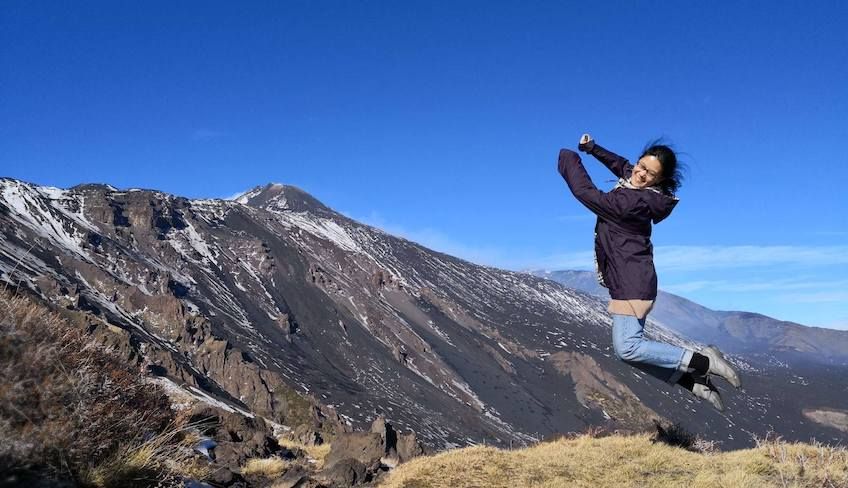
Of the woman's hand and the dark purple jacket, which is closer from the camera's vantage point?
the dark purple jacket

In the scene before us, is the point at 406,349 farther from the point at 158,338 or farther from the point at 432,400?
the point at 158,338

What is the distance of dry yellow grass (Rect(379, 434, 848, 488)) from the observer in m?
5.13

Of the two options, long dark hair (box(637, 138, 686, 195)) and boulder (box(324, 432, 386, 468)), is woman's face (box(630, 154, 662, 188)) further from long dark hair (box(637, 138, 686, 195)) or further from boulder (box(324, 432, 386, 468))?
boulder (box(324, 432, 386, 468))

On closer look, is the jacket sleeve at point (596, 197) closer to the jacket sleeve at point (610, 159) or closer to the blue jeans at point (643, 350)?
the jacket sleeve at point (610, 159)

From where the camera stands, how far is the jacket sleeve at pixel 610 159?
211 inches

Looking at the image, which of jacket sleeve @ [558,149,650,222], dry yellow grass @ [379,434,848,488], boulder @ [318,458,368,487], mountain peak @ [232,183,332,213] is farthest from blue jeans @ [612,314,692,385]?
mountain peak @ [232,183,332,213]

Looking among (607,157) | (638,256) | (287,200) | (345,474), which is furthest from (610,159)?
(287,200)

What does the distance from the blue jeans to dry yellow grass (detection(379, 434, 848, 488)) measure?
96cm

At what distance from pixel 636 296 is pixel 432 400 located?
3340 inches

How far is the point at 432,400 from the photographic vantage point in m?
86.9

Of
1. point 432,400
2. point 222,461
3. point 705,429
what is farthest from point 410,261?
point 222,461

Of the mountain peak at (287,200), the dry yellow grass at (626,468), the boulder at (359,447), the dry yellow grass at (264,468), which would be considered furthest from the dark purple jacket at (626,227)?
the mountain peak at (287,200)

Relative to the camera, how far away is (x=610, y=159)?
5.50m

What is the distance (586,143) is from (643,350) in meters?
1.90
